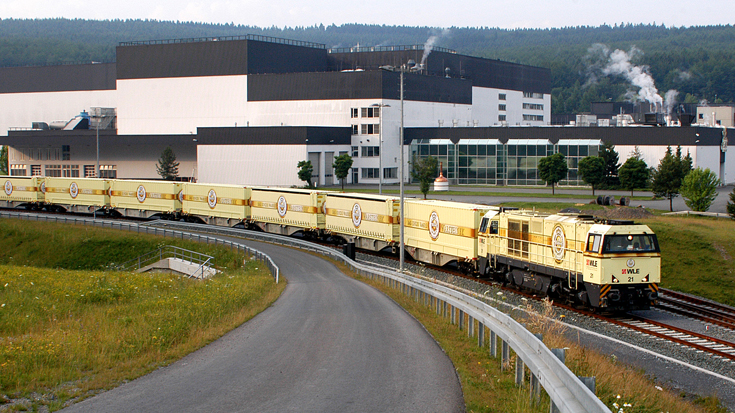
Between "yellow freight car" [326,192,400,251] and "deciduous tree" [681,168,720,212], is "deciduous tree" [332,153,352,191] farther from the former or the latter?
"deciduous tree" [681,168,720,212]

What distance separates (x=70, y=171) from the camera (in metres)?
100

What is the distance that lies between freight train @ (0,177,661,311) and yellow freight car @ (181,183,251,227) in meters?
0.08

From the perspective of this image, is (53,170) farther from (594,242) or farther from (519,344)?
(519,344)

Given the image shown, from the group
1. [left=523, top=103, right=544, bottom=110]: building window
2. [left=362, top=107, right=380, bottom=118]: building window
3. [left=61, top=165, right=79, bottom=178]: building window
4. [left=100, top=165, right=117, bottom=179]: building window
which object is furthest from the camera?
[left=523, top=103, right=544, bottom=110]: building window

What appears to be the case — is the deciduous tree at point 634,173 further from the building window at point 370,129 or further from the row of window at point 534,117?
the row of window at point 534,117

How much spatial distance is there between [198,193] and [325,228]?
15.6 meters

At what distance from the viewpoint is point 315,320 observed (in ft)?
58.9

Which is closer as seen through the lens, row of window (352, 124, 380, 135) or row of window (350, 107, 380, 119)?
row of window (350, 107, 380, 119)

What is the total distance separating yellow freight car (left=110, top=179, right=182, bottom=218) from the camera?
5812cm

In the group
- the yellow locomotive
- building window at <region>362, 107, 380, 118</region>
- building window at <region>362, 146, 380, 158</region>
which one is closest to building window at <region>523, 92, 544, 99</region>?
building window at <region>362, 107, 380, 118</region>

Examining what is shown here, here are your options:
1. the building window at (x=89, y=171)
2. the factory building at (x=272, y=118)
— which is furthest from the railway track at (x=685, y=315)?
the building window at (x=89, y=171)

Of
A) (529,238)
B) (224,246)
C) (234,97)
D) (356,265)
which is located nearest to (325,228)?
(224,246)

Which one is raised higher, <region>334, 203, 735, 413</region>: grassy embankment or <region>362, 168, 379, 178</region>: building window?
<region>362, 168, 379, 178</region>: building window

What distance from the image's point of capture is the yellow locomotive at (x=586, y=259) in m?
23.9
